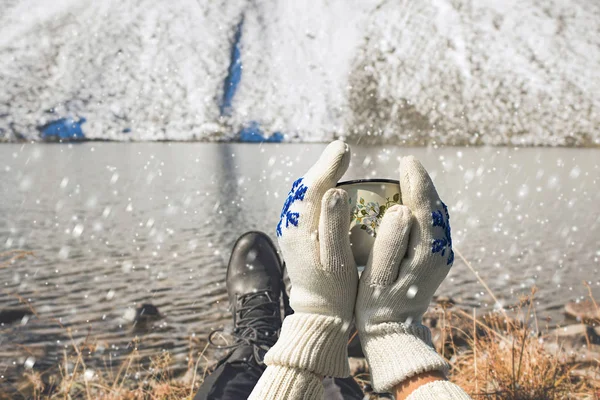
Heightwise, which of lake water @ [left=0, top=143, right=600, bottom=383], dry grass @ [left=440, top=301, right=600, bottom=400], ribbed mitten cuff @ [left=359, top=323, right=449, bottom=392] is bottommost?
lake water @ [left=0, top=143, right=600, bottom=383]

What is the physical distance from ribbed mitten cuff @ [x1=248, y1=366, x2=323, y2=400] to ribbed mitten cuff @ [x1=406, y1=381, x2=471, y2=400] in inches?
8.6

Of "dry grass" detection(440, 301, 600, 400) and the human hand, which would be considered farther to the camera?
"dry grass" detection(440, 301, 600, 400)

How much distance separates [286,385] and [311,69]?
58.9 m

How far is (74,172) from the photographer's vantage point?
27.7ft

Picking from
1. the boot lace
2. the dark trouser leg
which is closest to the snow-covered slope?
the boot lace

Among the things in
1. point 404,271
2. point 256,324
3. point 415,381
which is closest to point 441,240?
point 404,271

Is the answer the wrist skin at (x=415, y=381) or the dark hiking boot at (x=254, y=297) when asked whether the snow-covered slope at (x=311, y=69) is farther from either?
the wrist skin at (x=415, y=381)

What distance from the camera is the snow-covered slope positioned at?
135 ft

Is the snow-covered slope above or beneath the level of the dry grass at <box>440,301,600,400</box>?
beneath

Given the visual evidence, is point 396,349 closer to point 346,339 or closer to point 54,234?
point 346,339

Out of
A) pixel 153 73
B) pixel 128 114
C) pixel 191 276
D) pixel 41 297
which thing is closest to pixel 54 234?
pixel 41 297

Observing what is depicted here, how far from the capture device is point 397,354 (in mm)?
978

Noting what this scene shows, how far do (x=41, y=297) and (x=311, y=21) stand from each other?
6377 centimetres

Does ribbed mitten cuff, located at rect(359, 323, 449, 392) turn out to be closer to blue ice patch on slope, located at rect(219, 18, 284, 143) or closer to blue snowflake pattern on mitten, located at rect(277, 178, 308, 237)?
blue snowflake pattern on mitten, located at rect(277, 178, 308, 237)
